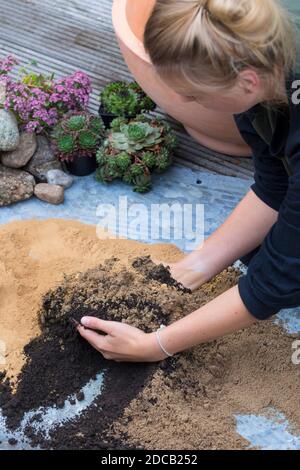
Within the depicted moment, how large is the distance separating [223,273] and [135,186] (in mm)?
558

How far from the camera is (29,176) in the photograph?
2355 mm

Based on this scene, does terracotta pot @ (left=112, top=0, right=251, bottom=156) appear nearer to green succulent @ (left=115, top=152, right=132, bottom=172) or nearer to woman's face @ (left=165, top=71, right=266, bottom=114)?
green succulent @ (left=115, top=152, right=132, bottom=172)

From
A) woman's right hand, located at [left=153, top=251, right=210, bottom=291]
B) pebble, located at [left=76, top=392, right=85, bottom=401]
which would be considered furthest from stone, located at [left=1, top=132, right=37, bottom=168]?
pebble, located at [left=76, top=392, right=85, bottom=401]

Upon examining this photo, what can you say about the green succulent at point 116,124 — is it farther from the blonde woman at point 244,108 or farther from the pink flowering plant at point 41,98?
the blonde woman at point 244,108

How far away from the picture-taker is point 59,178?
7.83ft

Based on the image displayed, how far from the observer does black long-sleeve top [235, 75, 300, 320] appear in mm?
1312

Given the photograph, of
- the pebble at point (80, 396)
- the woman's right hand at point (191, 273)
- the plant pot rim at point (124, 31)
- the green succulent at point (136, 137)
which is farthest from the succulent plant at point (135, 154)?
the pebble at point (80, 396)

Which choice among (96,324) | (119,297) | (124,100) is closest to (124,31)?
(124,100)

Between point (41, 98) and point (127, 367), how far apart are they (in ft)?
3.82

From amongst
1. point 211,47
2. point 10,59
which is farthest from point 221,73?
point 10,59

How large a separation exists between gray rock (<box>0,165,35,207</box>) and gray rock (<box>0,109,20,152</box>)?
9 cm
